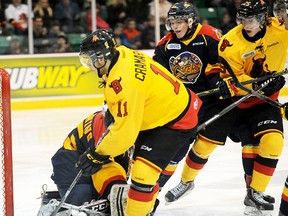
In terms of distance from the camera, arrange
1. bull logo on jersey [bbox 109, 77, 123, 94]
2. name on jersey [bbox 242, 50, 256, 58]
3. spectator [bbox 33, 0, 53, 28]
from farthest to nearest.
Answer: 1. spectator [bbox 33, 0, 53, 28]
2. name on jersey [bbox 242, 50, 256, 58]
3. bull logo on jersey [bbox 109, 77, 123, 94]

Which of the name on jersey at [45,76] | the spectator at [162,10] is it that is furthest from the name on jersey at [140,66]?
the spectator at [162,10]

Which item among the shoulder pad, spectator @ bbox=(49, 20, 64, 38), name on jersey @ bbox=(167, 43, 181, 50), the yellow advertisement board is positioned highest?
the shoulder pad

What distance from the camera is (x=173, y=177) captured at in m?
5.25

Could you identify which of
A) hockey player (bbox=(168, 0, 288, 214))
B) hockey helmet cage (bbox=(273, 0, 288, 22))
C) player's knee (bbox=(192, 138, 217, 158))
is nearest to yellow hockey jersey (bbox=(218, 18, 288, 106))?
hockey player (bbox=(168, 0, 288, 214))

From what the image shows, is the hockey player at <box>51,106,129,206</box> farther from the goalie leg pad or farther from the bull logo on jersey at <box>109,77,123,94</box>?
the bull logo on jersey at <box>109,77,123,94</box>

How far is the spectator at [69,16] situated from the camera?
8.94 m

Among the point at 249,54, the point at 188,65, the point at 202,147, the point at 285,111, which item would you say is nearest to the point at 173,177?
the point at 202,147

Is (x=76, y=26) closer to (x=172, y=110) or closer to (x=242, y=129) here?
(x=242, y=129)

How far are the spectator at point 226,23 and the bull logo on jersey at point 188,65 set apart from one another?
15.9ft

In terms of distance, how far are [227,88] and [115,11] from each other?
5042mm

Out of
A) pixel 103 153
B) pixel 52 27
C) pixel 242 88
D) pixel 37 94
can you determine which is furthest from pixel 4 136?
pixel 52 27

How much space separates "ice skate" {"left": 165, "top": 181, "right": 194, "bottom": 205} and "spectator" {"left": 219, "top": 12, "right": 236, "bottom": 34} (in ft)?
16.2

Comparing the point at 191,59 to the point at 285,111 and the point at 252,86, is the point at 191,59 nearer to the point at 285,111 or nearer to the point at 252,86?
the point at 252,86

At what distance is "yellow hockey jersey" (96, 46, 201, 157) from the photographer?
11.0 ft
